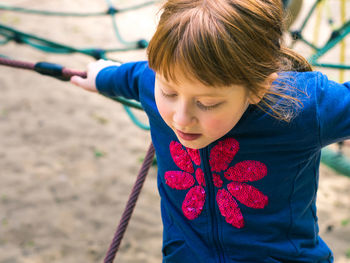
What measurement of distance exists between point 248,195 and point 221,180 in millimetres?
56

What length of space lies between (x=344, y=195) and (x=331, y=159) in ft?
3.69

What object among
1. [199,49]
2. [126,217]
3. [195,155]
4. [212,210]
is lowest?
[126,217]

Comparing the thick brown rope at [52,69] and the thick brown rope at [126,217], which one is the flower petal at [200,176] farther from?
the thick brown rope at [52,69]

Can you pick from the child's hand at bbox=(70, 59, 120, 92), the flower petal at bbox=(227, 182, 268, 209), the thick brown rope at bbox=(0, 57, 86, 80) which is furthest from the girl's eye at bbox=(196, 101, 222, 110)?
the thick brown rope at bbox=(0, 57, 86, 80)

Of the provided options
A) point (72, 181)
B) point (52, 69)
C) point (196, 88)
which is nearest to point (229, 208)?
point (196, 88)

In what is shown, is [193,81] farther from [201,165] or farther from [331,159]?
[331,159]

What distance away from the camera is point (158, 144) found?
93cm

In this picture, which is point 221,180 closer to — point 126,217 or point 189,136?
point 189,136

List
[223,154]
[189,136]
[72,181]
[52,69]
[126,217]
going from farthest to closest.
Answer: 1. [72,181]
2. [52,69]
3. [126,217]
4. [223,154]
5. [189,136]

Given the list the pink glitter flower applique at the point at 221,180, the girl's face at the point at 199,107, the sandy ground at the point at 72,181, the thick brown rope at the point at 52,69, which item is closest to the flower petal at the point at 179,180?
the pink glitter flower applique at the point at 221,180

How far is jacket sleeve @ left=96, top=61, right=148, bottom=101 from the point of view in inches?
36.6

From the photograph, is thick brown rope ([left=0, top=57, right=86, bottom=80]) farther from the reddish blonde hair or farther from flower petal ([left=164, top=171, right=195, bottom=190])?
the reddish blonde hair

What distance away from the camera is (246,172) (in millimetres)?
832

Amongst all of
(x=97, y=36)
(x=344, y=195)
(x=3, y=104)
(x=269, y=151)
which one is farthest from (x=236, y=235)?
(x=97, y=36)
